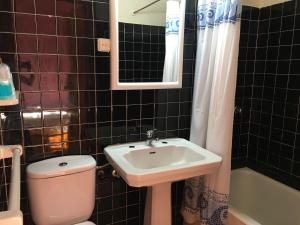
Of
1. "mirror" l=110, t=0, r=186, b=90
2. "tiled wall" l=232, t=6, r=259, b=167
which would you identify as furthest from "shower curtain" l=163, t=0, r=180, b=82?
"tiled wall" l=232, t=6, r=259, b=167

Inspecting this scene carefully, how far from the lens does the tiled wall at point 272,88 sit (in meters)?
1.91

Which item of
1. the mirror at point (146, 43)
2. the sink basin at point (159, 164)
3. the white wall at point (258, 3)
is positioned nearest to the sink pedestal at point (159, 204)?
the sink basin at point (159, 164)

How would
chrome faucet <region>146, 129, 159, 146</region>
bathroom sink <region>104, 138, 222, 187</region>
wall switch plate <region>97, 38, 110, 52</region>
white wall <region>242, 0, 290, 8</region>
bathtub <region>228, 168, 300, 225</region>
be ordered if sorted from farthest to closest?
white wall <region>242, 0, 290, 8</region> → bathtub <region>228, 168, 300, 225</region> → chrome faucet <region>146, 129, 159, 146</region> → wall switch plate <region>97, 38, 110, 52</region> → bathroom sink <region>104, 138, 222, 187</region>

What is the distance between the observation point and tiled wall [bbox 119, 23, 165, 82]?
162 centimetres

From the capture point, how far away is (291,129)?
6.38 feet

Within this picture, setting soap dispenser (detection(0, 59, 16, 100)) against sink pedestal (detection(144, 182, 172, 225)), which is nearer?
soap dispenser (detection(0, 59, 16, 100))

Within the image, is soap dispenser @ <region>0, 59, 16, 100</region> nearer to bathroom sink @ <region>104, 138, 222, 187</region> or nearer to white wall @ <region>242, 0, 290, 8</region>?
bathroom sink @ <region>104, 138, 222, 187</region>

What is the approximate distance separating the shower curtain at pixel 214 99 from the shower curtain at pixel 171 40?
0.50 feet

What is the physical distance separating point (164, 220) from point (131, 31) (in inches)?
47.2

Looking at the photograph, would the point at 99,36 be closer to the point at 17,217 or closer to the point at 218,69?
the point at 218,69

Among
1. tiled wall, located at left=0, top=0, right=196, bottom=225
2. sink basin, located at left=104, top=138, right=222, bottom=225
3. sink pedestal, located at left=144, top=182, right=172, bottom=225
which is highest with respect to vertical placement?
tiled wall, located at left=0, top=0, right=196, bottom=225

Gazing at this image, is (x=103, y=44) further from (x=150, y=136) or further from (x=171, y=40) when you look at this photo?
(x=150, y=136)

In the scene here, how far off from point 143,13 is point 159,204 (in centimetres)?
121

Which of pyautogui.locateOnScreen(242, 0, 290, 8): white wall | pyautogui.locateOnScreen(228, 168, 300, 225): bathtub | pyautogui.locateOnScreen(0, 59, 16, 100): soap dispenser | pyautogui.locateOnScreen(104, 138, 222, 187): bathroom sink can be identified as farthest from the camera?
pyautogui.locateOnScreen(242, 0, 290, 8): white wall
